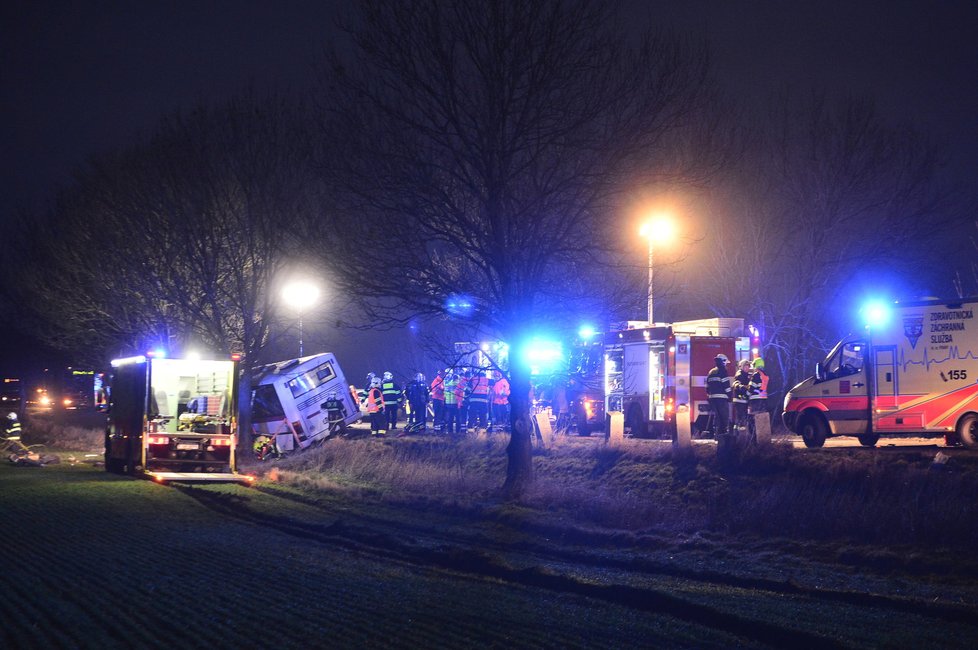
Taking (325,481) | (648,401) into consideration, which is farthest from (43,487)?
(648,401)

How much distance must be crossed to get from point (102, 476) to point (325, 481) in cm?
641

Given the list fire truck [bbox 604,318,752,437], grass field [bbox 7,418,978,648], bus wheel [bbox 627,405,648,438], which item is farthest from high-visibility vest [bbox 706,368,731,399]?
bus wheel [bbox 627,405,648,438]

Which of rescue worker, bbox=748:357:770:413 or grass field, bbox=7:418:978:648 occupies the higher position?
rescue worker, bbox=748:357:770:413

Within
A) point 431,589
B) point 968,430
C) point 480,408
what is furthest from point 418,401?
point 431,589

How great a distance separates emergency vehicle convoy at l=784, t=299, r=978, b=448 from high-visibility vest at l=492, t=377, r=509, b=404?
10194 millimetres

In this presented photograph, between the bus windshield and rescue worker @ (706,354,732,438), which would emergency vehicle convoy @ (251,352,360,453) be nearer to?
the bus windshield

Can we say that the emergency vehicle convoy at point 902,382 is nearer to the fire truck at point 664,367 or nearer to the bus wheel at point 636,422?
the fire truck at point 664,367

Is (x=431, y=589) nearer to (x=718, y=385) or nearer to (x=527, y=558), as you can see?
(x=527, y=558)

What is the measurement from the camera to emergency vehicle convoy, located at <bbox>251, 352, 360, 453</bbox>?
32188mm

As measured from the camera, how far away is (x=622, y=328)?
89.0 ft

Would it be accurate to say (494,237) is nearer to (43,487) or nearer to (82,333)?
(43,487)

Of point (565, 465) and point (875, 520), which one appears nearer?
point (875, 520)

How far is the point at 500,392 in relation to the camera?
101 ft

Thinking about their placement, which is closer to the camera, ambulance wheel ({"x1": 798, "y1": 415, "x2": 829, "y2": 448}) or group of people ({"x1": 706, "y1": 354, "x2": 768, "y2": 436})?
group of people ({"x1": 706, "y1": 354, "x2": 768, "y2": 436})
